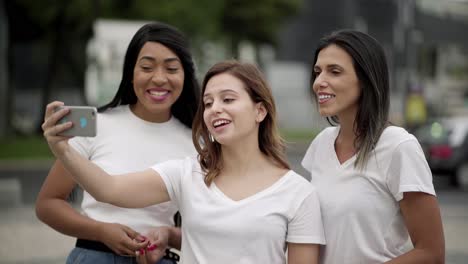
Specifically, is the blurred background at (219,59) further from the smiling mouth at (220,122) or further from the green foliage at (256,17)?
the smiling mouth at (220,122)

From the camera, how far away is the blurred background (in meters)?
13.5

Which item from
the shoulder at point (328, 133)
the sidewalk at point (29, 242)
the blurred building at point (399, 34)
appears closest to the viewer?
the shoulder at point (328, 133)

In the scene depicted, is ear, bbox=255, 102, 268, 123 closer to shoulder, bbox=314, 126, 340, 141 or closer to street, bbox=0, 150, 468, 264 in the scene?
shoulder, bbox=314, 126, 340, 141

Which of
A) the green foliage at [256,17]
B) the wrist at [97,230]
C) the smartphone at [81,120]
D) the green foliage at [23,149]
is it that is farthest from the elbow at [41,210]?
the green foliage at [256,17]

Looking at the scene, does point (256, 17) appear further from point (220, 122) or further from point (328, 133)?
point (220, 122)

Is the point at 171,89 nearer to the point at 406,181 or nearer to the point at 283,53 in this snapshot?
the point at 406,181

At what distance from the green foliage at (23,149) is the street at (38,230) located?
6355mm

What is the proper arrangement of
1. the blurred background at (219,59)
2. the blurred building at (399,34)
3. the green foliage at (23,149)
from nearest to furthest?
1. the blurred background at (219,59)
2. the green foliage at (23,149)
3. the blurred building at (399,34)

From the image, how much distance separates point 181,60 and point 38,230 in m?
7.87

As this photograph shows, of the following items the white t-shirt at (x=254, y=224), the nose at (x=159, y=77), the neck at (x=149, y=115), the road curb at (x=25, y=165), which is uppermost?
the nose at (x=159, y=77)

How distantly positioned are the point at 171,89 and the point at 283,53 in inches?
1726

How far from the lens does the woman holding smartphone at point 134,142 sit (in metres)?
3.22

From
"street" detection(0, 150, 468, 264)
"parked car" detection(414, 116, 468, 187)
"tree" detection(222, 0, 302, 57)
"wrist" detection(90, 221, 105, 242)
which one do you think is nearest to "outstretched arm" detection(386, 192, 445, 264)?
"wrist" detection(90, 221, 105, 242)

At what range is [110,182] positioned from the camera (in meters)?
2.85
